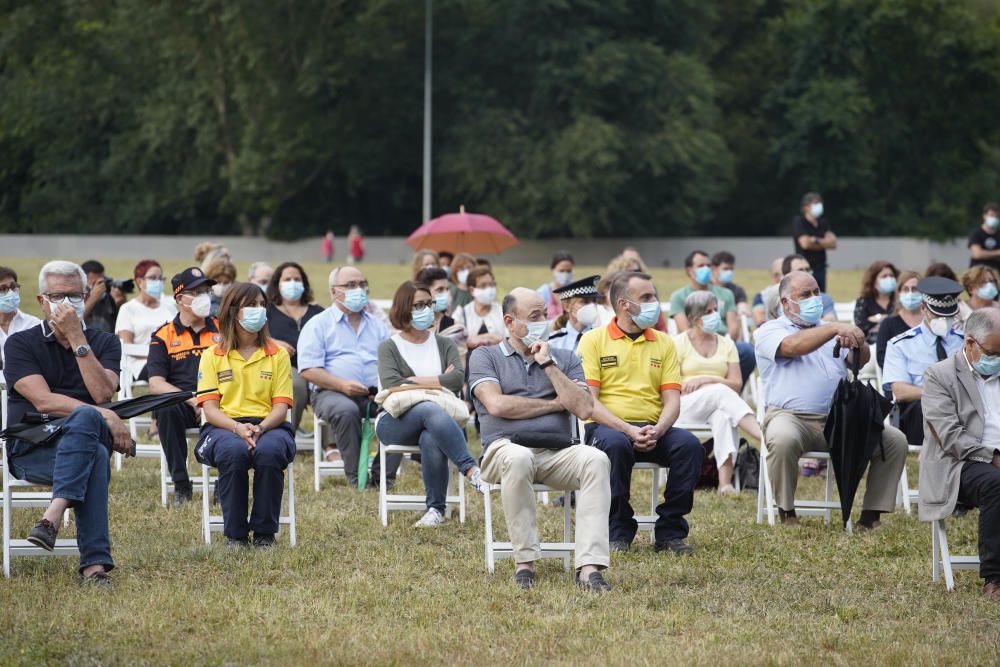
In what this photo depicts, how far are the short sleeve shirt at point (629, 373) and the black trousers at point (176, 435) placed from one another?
2.73 meters

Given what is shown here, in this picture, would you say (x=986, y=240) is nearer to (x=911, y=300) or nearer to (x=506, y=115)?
(x=911, y=300)

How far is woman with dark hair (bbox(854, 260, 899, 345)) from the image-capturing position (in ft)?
39.4

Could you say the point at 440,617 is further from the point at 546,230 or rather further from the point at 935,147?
the point at 935,147

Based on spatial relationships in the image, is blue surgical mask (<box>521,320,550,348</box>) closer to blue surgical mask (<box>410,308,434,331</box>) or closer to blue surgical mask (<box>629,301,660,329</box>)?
blue surgical mask (<box>629,301,660,329</box>)

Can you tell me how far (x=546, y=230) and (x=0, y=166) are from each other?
21959mm

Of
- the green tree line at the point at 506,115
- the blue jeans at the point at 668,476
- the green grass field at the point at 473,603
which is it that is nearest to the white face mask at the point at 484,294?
the green grass field at the point at 473,603

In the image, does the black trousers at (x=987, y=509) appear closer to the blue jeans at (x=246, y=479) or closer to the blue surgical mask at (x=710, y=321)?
the blue surgical mask at (x=710, y=321)

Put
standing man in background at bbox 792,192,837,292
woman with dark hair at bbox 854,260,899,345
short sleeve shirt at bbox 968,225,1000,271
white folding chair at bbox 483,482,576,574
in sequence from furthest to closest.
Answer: short sleeve shirt at bbox 968,225,1000,271, standing man in background at bbox 792,192,837,292, woman with dark hair at bbox 854,260,899,345, white folding chair at bbox 483,482,576,574

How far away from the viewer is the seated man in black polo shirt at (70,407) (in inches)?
263

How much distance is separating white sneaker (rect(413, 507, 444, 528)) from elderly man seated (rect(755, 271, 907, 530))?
2049 millimetres

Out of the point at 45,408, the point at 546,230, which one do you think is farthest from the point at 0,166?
the point at 45,408

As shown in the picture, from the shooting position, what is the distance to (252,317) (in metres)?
7.92

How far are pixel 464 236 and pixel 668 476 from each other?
28.7 ft

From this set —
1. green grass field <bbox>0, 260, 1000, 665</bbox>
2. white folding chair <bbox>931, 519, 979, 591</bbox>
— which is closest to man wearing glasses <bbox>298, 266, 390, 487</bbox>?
green grass field <bbox>0, 260, 1000, 665</bbox>
